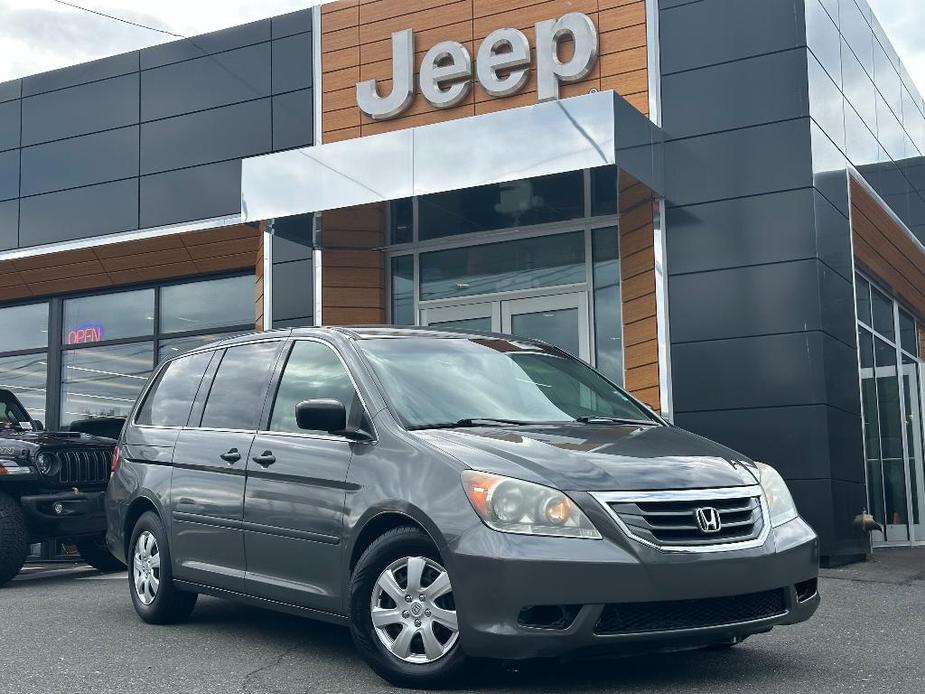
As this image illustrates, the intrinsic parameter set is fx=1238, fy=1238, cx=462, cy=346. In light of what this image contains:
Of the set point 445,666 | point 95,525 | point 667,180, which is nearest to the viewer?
point 445,666


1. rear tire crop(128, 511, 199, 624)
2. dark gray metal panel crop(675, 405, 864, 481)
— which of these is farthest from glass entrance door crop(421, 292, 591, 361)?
rear tire crop(128, 511, 199, 624)

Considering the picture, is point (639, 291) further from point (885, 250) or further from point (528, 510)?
point (528, 510)

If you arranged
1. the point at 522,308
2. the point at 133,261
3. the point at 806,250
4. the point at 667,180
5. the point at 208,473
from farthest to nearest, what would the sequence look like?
the point at 133,261 → the point at 522,308 → the point at 667,180 → the point at 806,250 → the point at 208,473

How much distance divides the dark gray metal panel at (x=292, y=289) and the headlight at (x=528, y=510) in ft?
Result: 33.6

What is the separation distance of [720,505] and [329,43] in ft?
36.4

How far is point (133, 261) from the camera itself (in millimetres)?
17500

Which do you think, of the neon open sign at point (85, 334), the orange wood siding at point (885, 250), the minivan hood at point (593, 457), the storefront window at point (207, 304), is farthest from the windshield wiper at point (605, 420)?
the neon open sign at point (85, 334)

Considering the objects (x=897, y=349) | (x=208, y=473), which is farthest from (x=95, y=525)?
(x=897, y=349)

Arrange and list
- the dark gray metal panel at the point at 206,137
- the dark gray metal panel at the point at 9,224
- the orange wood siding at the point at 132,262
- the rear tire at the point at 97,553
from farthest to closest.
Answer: the dark gray metal panel at the point at 9,224 → the orange wood siding at the point at 132,262 → the dark gray metal panel at the point at 206,137 → the rear tire at the point at 97,553

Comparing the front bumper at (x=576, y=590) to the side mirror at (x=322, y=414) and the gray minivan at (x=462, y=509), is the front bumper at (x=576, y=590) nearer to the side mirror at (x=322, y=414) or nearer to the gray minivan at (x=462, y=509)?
the gray minivan at (x=462, y=509)

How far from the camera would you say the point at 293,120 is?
1534 centimetres

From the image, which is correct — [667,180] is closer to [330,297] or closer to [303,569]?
[330,297]

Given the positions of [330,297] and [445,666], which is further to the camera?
[330,297]

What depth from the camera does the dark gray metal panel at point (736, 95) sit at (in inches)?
482
